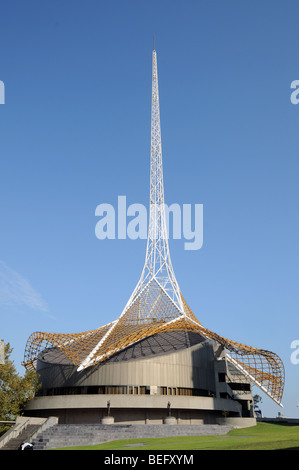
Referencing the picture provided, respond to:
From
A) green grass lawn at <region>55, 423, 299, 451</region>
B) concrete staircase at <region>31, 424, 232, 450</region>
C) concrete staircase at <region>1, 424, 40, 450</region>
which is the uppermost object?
green grass lawn at <region>55, 423, 299, 451</region>

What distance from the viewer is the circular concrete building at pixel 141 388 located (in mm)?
53375

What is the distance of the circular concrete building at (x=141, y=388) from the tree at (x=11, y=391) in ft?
14.7

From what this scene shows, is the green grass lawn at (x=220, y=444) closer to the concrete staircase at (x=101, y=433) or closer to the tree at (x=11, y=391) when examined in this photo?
the concrete staircase at (x=101, y=433)

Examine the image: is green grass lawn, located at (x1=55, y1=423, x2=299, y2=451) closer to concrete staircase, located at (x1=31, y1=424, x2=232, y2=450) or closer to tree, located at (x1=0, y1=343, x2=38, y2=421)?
concrete staircase, located at (x1=31, y1=424, x2=232, y2=450)

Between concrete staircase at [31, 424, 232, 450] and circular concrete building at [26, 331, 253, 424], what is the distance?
9796 millimetres

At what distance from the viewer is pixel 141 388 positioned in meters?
54.9

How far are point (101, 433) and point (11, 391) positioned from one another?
68.2 feet

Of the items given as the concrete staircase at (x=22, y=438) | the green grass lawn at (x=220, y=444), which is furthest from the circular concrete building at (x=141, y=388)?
the green grass lawn at (x=220, y=444)

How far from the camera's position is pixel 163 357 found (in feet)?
188

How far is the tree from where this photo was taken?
48.3 metres

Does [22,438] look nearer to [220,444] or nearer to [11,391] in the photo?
[11,391]

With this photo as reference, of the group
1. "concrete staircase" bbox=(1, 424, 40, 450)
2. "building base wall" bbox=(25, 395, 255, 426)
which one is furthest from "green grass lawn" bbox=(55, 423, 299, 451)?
"building base wall" bbox=(25, 395, 255, 426)
